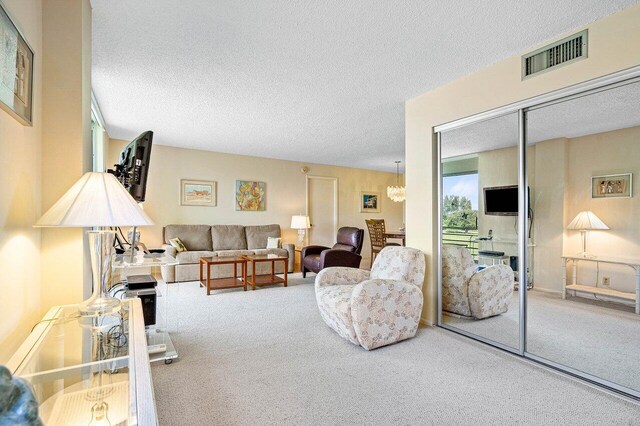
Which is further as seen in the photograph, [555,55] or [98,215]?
[555,55]

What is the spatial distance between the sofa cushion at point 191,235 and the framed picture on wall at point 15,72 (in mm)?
4518

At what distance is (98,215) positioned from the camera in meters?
1.36

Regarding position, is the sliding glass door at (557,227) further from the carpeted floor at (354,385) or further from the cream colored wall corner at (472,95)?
the carpeted floor at (354,385)

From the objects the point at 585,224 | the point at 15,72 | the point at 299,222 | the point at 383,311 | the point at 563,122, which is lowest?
the point at 383,311

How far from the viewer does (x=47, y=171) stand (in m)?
1.64

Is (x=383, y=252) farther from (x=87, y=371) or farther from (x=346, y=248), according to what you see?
(x=87, y=371)

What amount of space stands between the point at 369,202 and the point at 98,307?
725cm

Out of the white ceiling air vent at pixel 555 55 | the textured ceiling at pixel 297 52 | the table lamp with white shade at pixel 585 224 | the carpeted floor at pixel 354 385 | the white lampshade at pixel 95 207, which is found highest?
the textured ceiling at pixel 297 52

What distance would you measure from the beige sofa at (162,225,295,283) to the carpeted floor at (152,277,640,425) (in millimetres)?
2253

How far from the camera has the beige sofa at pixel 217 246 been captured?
525 cm

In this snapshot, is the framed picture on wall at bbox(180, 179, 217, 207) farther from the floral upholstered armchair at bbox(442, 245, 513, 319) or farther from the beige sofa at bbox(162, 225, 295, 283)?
the floral upholstered armchair at bbox(442, 245, 513, 319)

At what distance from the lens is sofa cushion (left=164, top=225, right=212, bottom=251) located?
5686 mm

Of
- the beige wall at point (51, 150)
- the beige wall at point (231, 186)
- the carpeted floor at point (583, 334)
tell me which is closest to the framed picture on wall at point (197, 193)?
the beige wall at point (231, 186)

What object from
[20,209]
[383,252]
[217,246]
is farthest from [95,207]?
[217,246]
